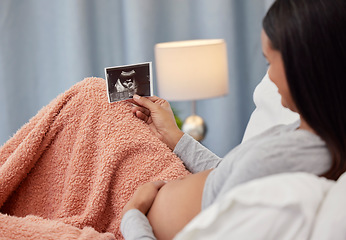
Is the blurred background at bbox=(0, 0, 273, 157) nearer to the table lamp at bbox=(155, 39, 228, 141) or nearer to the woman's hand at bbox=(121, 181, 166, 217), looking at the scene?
the table lamp at bbox=(155, 39, 228, 141)

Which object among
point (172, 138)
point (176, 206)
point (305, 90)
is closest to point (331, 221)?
point (305, 90)

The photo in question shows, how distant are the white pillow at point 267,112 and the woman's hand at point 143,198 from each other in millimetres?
403

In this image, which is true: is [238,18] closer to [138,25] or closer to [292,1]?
[138,25]

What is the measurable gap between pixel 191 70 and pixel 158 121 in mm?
1041

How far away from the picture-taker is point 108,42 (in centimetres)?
291

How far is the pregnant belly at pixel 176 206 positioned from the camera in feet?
3.43

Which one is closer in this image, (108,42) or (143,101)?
(143,101)

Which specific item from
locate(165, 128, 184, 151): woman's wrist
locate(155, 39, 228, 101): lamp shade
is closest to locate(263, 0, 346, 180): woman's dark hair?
locate(165, 128, 184, 151): woman's wrist

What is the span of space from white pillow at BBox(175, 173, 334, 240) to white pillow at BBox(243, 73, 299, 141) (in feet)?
2.31

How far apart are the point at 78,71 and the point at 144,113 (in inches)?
60.4

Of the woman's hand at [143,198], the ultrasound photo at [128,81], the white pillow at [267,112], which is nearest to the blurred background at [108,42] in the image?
the white pillow at [267,112]

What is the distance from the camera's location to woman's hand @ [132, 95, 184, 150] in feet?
4.49

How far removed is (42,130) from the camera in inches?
49.6

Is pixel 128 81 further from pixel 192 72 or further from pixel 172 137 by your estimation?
pixel 192 72
